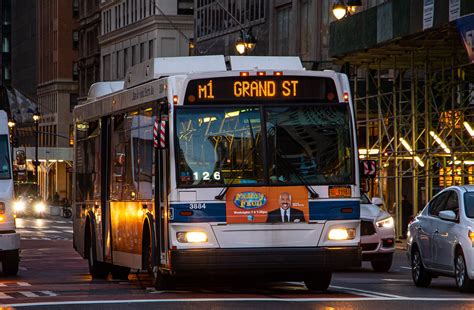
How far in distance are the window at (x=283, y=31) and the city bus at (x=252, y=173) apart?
159 feet

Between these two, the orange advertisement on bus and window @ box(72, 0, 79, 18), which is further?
window @ box(72, 0, 79, 18)

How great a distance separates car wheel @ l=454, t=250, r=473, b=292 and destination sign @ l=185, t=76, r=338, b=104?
2.77 m

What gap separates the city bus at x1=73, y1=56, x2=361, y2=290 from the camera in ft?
63.0

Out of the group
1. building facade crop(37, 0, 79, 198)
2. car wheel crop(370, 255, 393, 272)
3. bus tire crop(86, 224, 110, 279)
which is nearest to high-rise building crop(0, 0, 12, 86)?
building facade crop(37, 0, 79, 198)

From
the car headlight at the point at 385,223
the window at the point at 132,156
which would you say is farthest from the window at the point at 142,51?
the window at the point at 132,156

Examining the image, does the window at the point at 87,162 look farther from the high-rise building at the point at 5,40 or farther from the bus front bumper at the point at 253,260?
the high-rise building at the point at 5,40

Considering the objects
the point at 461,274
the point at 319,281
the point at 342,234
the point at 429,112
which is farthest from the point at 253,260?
the point at 429,112

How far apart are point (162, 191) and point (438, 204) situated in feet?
14.7

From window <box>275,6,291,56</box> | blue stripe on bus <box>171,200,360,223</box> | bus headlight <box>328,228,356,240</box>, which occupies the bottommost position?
bus headlight <box>328,228,356,240</box>

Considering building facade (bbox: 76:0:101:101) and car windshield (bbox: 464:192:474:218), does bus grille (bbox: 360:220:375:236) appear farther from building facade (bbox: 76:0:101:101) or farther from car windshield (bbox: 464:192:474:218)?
building facade (bbox: 76:0:101:101)

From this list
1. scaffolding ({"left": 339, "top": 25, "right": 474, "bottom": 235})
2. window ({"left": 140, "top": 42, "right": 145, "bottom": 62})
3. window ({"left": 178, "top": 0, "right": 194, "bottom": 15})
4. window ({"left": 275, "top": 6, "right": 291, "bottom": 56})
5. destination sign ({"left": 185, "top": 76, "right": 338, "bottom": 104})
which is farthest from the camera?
window ({"left": 140, "top": 42, "right": 145, "bottom": 62})

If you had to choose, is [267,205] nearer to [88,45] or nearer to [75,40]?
[88,45]

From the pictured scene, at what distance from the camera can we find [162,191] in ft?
65.4

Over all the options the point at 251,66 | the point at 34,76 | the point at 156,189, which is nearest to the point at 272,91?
the point at 251,66
